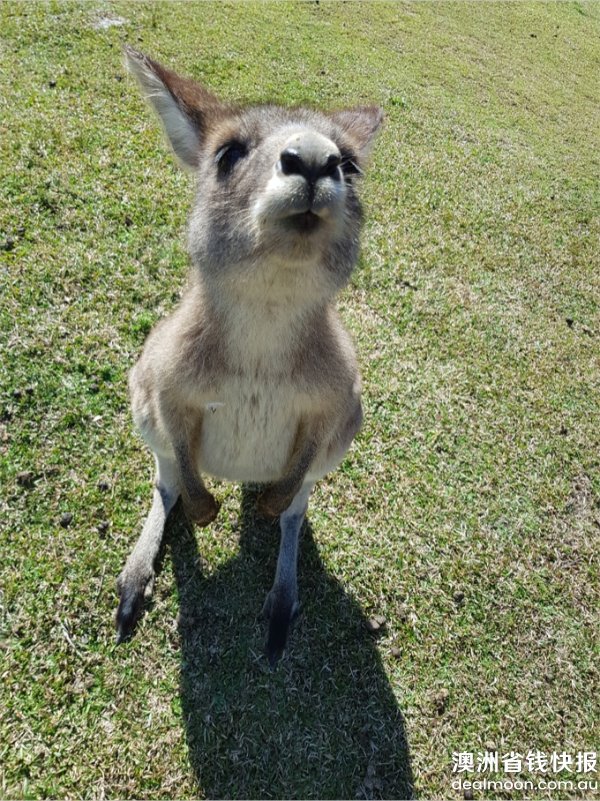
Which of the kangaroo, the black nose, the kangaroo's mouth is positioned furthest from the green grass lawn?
the black nose

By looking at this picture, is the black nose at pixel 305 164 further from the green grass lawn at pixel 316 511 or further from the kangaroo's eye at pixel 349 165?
the green grass lawn at pixel 316 511

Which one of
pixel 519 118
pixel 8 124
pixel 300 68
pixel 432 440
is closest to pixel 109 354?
pixel 432 440

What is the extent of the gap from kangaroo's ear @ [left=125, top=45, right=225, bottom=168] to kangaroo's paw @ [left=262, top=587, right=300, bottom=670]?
213 centimetres

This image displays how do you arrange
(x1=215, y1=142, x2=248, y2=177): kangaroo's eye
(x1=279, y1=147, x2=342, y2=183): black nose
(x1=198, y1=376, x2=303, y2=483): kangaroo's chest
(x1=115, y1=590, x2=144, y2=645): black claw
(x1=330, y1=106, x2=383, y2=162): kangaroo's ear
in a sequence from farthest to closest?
1. (x1=115, y1=590, x2=144, y2=645): black claw
2. (x1=330, y1=106, x2=383, y2=162): kangaroo's ear
3. (x1=198, y1=376, x2=303, y2=483): kangaroo's chest
4. (x1=215, y1=142, x2=248, y2=177): kangaroo's eye
5. (x1=279, y1=147, x2=342, y2=183): black nose

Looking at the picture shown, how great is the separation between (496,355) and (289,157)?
3421 millimetres

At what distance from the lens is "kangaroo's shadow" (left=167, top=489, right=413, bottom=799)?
8.41 feet

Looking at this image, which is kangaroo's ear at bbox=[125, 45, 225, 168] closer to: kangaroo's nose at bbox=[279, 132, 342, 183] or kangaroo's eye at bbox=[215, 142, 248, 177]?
kangaroo's eye at bbox=[215, 142, 248, 177]

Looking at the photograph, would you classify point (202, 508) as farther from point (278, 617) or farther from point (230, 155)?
point (230, 155)

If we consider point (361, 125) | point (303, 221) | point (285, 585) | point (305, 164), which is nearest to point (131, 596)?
point (285, 585)

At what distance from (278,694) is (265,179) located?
2341 mm

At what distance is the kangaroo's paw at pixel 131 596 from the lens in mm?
2756

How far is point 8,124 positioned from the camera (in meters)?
5.09

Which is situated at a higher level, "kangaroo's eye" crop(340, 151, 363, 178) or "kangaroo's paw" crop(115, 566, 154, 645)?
"kangaroo's eye" crop(340, 151, 363, 178)

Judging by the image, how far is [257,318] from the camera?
2.04 meters
